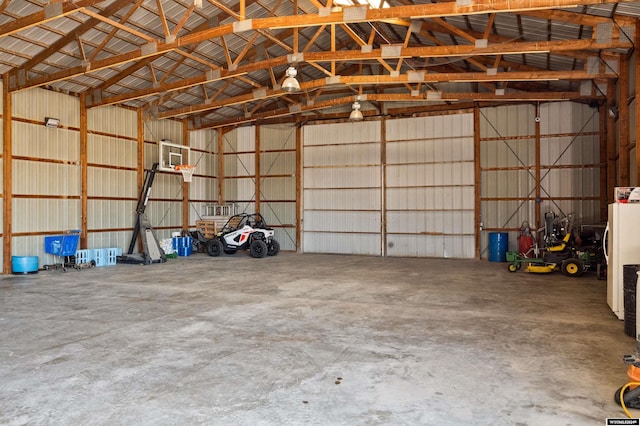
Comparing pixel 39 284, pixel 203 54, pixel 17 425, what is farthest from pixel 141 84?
pixel 17 425

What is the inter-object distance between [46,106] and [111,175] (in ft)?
8.95

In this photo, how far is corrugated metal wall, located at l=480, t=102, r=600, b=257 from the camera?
1371 cm

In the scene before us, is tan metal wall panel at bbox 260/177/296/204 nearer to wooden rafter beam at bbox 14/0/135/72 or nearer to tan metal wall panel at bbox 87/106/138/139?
tan metal wall panel at bbox 87/106/138/139

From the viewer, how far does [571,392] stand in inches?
152

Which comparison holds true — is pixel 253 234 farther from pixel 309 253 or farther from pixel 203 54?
pixel 203 54

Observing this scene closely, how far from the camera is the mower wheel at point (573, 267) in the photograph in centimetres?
1087

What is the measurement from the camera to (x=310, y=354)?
4973mm

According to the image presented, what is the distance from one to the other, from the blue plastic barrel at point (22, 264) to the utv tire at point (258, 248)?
6215mm

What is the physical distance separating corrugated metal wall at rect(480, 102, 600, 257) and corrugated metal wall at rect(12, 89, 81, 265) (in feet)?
41.0

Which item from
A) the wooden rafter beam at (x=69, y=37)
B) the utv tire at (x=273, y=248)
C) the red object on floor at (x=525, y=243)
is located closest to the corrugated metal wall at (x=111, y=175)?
the wooden rafter beam at (x=69, y=37)

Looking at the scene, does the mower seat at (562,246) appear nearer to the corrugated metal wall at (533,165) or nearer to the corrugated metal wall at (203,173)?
the corrugated metal wall at (533,165)

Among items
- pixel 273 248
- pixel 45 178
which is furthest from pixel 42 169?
pixel 273 248

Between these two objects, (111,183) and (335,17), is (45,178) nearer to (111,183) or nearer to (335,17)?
(111,183)

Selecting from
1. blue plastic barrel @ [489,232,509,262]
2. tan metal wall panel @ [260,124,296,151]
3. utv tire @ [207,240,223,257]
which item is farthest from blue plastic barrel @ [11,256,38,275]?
blue plastic barrel @ [489,232,509,262]
